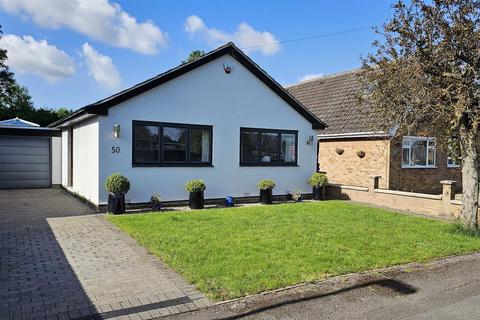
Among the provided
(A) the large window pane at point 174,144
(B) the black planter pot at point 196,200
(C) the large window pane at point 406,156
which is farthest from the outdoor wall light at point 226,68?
(C) the large window pane at point 406,156

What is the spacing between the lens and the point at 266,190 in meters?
14.3

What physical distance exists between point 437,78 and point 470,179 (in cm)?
263

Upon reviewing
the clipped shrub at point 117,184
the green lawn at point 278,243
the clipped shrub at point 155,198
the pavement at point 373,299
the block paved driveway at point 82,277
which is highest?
the clipped shrub at point 117,184

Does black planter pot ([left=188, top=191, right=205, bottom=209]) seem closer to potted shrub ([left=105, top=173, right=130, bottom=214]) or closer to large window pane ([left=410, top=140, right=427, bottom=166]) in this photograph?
potted shrub ([left=105, top=173, right=130, bottom=214])

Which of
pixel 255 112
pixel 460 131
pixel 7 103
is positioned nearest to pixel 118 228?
pixel 255 112

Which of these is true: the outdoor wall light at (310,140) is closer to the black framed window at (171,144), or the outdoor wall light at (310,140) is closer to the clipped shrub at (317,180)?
the clipped shrub at (317,180)

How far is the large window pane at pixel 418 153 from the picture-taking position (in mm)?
17203

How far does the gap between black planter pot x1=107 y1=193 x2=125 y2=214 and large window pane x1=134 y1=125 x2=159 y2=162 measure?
1523 millimetres

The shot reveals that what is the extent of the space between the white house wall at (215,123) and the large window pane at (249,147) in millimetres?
272

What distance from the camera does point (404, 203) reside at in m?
13.6

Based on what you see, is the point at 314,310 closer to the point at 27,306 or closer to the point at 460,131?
the point at 27,306

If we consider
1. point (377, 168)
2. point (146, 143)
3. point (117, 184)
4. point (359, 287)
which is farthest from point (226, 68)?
point (359, 287)

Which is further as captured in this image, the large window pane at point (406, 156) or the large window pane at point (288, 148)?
the large window pane at point (406, 156)

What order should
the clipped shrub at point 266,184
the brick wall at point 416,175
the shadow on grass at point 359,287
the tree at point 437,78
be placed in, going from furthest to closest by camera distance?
the brick wall at point 416,175
the clipped shrub at point 266,184
the tree at point 437,78
the shadow on grass at point 359,287
